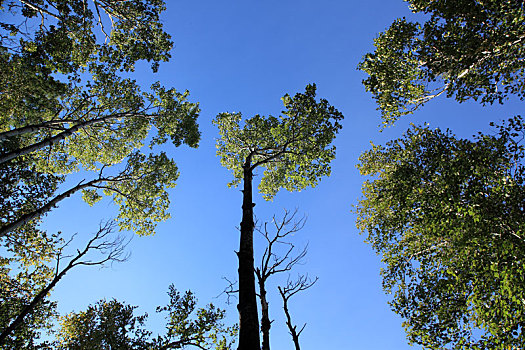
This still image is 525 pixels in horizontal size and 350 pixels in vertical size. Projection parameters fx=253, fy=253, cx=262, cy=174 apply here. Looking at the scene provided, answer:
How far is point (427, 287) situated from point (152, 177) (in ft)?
45.3

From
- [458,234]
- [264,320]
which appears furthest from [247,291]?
[458,234]

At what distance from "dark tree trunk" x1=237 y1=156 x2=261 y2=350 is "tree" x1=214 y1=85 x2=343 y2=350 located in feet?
0.08

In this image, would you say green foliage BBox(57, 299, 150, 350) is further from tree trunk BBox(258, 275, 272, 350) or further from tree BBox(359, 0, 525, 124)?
tree BBox(359, 0, 525, 124)

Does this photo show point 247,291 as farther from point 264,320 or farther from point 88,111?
point 88,111

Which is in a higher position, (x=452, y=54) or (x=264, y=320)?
(x=452, y=54)

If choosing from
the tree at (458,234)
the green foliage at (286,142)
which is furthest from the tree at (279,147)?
the tree at (458,234)

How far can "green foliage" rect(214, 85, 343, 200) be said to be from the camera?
11578mm

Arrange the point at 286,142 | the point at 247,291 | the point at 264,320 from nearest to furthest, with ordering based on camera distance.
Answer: the point at 247,291 → the point at 264,320 → the point at 286,142

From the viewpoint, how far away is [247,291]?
5285 mm

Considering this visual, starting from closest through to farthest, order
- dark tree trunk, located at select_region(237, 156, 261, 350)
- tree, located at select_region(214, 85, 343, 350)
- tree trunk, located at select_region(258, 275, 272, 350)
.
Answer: dark tree trunk, located at select_region(237, 156, 261, 350) < tree trunk, located at select_region(258, 275, 272, 350) < tree, located at select_region(214, 85, 343, 350)

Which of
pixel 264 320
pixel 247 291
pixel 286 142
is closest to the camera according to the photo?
pixel 247 291

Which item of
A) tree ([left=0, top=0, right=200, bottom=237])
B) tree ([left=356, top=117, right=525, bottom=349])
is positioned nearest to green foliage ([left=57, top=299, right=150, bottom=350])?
tree ([left=0, top=0, right=200, bottom=237])

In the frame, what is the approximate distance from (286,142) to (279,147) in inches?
35.7

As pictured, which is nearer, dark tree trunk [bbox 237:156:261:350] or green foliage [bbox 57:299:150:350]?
dark tree trunk [bbox 237:156:261:350]
